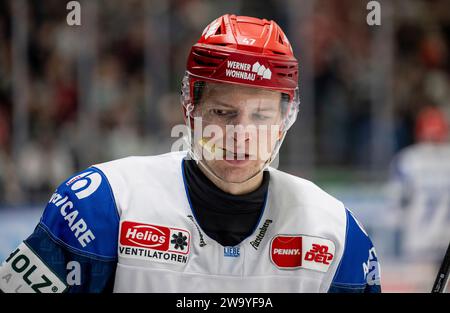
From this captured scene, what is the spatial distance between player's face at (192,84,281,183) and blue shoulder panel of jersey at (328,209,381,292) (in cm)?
27

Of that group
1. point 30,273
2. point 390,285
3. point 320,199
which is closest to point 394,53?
point 390,285

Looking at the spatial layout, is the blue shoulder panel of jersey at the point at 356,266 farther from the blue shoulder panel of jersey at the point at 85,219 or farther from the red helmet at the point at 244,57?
the blue shoulder panel of jersey at the point at 85,219

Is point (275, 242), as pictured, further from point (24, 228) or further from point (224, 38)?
point (24, 228)

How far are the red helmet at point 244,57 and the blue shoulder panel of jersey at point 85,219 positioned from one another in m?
0.31

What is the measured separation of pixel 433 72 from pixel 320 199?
4.46 metres

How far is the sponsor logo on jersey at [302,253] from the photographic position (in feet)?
6.25

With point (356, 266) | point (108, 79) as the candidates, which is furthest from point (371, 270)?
point (108, 79)

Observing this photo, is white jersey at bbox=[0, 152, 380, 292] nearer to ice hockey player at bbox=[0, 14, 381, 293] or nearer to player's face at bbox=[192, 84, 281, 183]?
ice hockey player at bbox=[0, 14, 381, 293]

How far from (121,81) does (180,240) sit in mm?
Result: 3479

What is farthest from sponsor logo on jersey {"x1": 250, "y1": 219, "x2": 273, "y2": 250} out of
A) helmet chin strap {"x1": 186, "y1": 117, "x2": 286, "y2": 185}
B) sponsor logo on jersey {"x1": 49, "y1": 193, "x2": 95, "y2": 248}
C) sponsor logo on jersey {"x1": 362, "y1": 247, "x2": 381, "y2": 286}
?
sponsor logo on jersey {"x1": 49, "y1": 193, "x2": 95, "y2": 248}

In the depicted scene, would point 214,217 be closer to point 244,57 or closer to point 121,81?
point 244,57

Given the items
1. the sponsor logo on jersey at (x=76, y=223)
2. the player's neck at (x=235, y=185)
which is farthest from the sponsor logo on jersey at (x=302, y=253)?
the sponsor logo on jersey at (x=76, y=223)

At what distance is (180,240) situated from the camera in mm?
1875

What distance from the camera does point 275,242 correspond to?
75.4 inches
